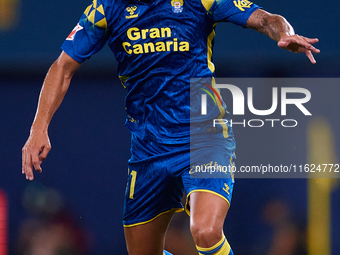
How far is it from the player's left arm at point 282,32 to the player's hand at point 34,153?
4.35ft

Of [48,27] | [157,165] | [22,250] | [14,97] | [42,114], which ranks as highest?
[48,27]

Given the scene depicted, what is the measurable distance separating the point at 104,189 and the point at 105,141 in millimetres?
424

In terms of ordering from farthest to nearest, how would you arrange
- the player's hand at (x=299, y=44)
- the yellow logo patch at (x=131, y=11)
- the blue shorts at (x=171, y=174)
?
the yellow logo patch at (x=131, y=11) < the blue shorts at (x=171, y=174) < the player's hand at (x=299, y=44)

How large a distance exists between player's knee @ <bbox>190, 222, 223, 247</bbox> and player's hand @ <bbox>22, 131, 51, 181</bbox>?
3.08 feet

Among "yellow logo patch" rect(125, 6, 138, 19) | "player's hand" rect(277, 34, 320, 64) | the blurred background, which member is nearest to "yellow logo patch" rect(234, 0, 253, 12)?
"player's hand" rect(277, 34, 320, 64)

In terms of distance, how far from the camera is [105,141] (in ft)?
18.1

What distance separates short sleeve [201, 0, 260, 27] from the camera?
11.4 ft

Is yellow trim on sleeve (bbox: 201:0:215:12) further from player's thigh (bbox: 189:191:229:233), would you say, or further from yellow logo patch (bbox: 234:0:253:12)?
player's thigh (bbox: 189:191:229:233)

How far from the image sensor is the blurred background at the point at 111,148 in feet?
17.6

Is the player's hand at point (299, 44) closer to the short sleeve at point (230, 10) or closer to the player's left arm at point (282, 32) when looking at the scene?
the player's left arm at point (282, 32)

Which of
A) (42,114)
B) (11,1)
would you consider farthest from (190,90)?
(11,1)

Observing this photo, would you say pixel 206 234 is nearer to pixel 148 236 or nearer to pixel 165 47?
pixel 148 236

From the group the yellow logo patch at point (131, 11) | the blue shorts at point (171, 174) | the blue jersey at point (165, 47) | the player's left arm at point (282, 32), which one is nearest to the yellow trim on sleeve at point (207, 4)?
the blue jersey at point (165, 47)

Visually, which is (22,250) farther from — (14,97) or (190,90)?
(190,90)
